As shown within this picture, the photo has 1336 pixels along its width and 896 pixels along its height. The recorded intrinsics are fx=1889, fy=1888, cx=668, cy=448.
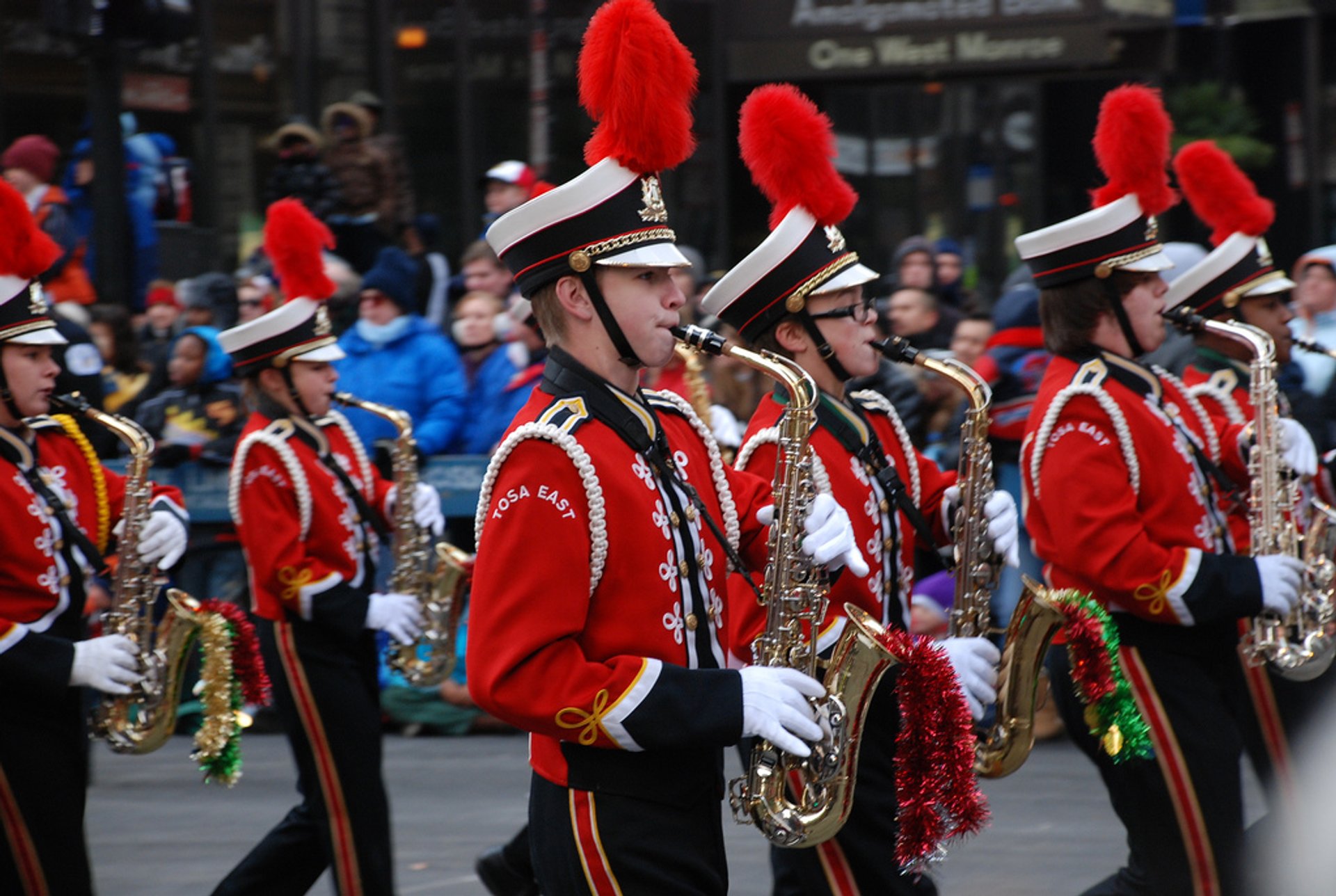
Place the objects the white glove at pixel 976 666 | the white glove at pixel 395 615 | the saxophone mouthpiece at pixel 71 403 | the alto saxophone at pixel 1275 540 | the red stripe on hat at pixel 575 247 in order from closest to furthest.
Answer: the red stripe on hat at pixel 575 247
the white glove at pixel 976 666
the alto saxophone at pixel 1275 540
the saxophone mouthpiece at pixel 71 403
the white glove at pixel 395 615

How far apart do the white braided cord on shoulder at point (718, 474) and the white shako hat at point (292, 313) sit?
2.50 metres

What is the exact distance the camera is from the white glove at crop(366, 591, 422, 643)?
6145 millimetres

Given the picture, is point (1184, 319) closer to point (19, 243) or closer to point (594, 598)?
point (594, 598)

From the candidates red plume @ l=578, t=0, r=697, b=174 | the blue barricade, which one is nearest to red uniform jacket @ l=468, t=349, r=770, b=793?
red plume @ l=578, t=0, r=697, b=174

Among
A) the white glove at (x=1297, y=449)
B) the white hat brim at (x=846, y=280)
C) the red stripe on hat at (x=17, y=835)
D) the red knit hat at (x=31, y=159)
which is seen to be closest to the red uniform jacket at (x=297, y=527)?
the red stripe on hat at (x=17, y=835)

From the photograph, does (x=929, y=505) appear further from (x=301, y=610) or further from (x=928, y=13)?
(x=928, y=13)

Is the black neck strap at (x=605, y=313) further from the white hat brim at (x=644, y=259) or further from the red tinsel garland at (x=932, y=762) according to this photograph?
the red tinsel garland at (x=932, y=762)

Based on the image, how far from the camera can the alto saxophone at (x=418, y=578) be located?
6.86 metres

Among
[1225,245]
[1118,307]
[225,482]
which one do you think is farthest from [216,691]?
[225,482]

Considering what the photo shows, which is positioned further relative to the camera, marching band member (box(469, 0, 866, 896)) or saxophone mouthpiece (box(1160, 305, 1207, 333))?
saxophone mouthpiece (box(1160, 305, 1207, 333))

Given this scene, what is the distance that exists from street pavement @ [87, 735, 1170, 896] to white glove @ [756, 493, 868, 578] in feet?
9.44

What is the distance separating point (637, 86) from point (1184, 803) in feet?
8.27

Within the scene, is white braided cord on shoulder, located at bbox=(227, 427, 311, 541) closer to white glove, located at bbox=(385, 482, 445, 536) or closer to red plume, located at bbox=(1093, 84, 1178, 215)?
white glove, located at bbox=(385, 482, 445, 536)

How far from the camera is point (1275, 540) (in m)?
5.48
